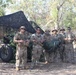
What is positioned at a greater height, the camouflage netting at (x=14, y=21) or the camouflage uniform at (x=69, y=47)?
the camouflage netting at (x=14, y=21)

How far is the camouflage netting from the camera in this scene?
39.0 feet

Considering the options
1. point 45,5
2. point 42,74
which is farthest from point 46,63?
point 45,5

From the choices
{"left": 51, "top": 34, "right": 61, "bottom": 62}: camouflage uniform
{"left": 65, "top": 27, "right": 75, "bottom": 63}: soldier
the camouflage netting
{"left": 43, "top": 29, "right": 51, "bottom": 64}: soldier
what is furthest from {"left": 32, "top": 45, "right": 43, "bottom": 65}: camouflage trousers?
the camouflage netting

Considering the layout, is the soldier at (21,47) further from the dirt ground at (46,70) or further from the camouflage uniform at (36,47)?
the camouflage uniform at (36,47)

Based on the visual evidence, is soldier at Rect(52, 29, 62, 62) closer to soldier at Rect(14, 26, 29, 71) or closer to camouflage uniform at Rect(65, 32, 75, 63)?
camouflage uniform at Rect(65, 32, 75, 63)

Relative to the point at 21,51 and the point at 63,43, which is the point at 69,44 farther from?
the point at 21,51

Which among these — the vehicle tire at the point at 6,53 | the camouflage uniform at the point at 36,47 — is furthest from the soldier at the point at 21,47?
the vehicle tire at the point at 6,53

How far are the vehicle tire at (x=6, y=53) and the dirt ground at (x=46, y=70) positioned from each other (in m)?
0.75

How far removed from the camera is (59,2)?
1268 inches

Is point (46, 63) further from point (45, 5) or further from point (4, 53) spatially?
point (45, 5)

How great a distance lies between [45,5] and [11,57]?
82.3ft

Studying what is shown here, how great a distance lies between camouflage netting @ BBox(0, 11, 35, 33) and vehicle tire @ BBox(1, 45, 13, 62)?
1346 mm

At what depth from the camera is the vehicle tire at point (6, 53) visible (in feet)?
35.8

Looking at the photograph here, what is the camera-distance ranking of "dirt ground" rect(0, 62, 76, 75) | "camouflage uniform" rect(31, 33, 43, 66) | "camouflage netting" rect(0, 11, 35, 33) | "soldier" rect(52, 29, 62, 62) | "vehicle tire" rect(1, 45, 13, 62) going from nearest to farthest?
"dirt ground" rect(0, 62, 76, 75), "camouflage uniform" rect(31, 33, 43, 66), "soldier" rect(52, 29, 62, 62), "vehicle tire" rect(1, 45, 13, 62), "camouflage netting" rect(0, 11, 35, 33)
